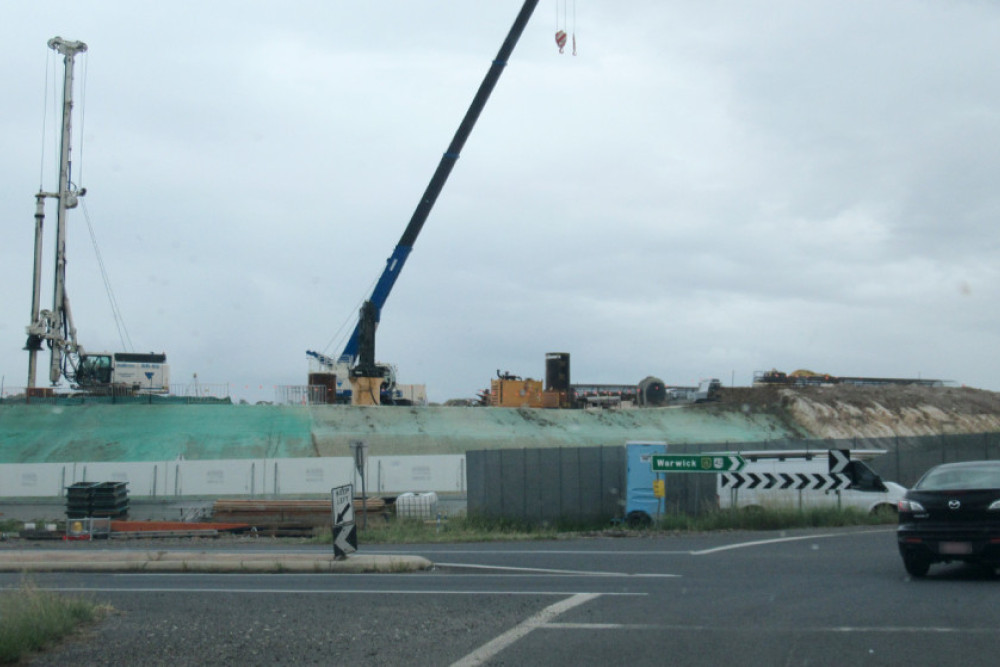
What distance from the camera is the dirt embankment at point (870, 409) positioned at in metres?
60.6

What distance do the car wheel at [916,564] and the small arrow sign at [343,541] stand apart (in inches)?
337

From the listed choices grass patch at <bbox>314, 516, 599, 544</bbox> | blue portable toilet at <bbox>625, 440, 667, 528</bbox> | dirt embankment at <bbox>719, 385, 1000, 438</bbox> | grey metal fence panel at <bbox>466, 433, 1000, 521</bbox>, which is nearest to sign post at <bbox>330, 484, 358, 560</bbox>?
grass patch at <bbox>314, 516, 599, 544</bbox>

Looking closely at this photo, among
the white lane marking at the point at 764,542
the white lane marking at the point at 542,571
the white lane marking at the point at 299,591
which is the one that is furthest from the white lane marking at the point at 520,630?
the white lane marking at the point at 764,542

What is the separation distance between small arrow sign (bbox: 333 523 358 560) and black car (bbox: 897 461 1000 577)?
340 inches

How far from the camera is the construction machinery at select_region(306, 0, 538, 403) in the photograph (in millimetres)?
50031

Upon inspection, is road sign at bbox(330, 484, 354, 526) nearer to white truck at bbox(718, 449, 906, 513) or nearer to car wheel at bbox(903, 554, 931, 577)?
car wheel at bbox(903, 554, 931, 577)

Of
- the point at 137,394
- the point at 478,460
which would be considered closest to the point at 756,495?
the point at 478,460

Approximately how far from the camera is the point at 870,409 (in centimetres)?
6353

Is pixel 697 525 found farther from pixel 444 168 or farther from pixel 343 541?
pixel 444 168

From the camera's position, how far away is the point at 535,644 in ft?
30.7

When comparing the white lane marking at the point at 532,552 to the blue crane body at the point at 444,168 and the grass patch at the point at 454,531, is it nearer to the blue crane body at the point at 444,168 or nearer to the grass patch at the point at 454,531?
the grass patch at the point at 454,531

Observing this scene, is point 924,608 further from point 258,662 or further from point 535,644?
point 258,662

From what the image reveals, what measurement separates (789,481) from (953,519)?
11314 millimetres

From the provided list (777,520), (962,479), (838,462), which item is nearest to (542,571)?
(962,479)
